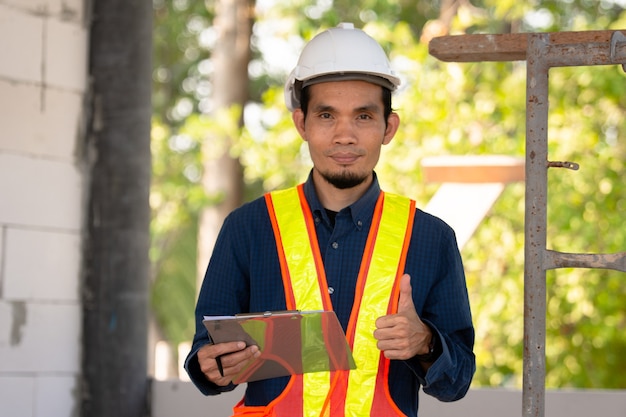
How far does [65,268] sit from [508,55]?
2.38 metres

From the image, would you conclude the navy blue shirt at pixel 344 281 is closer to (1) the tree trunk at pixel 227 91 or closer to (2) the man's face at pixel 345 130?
(2) the man's face at pixel 345 130

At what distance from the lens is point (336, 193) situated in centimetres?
345

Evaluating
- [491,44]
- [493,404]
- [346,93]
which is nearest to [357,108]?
[346,93]

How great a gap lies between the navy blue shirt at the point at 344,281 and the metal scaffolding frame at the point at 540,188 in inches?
7.7

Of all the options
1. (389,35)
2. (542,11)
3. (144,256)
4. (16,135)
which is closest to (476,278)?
(389,35)

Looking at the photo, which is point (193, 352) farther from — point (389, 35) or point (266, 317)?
point (389, 35)

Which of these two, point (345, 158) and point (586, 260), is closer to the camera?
point (586, 260)

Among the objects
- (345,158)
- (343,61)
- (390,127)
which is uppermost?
(343,61)

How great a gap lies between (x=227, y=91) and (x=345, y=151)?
33.3 feet

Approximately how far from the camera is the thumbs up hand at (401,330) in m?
2.96

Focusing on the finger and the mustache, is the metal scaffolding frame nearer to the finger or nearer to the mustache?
the mustache

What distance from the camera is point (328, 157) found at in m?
3.34

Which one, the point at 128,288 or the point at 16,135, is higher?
the point at 16,135

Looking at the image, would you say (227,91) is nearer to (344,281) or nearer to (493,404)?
(493,404)
